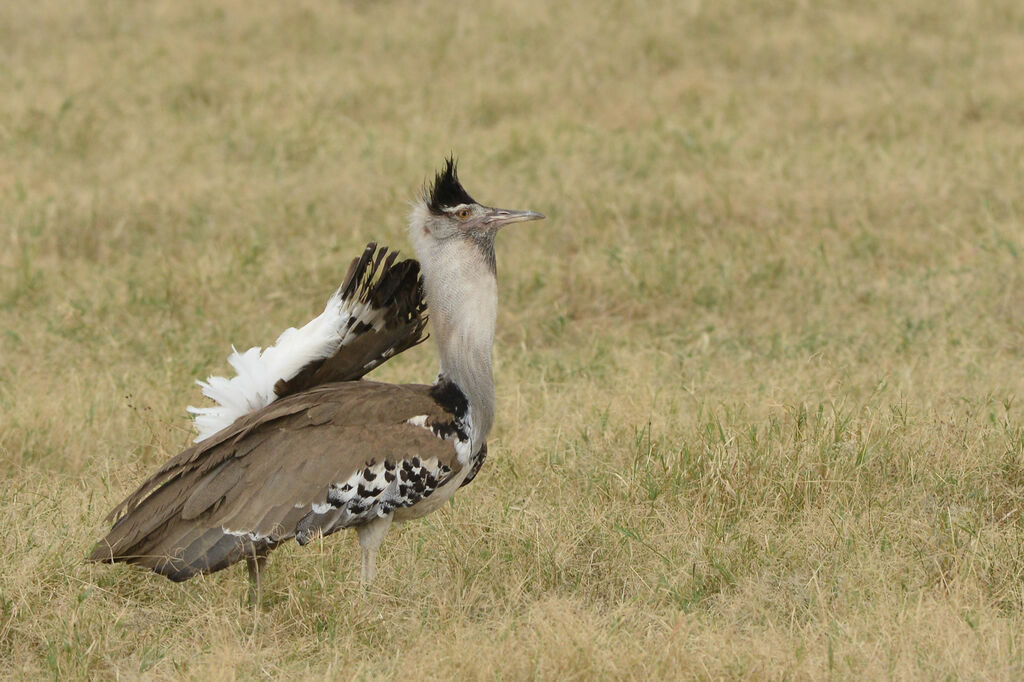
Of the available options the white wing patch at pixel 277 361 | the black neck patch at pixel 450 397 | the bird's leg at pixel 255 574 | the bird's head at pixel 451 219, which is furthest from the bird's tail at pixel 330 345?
the bird's leg at pixel 255 574

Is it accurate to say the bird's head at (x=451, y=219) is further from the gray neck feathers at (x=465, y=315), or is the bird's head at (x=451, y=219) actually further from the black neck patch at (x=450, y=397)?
the black neck patch at (x=450, y=397)

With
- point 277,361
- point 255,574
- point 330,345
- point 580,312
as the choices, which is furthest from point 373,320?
point 580,312

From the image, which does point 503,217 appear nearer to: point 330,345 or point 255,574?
point 330,345

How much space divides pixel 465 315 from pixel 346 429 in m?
0.43

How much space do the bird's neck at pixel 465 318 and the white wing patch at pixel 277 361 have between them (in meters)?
0.20

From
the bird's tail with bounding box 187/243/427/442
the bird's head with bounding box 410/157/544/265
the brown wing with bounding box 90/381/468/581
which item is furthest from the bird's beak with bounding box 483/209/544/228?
the brown wing with bounding box 90/381/468/581

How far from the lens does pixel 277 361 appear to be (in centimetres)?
367

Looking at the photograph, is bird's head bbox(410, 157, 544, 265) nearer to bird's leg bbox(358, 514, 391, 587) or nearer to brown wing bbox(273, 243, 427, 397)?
brown wing bbox(273, 243, 427, 397)

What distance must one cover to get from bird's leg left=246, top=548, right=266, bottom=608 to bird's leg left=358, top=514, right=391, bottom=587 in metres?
0.25

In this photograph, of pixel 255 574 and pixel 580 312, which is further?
pixel 580 312

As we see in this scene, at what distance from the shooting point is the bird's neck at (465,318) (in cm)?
361

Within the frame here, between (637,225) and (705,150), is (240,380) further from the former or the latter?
(705,150)

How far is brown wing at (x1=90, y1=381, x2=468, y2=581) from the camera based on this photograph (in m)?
3.37

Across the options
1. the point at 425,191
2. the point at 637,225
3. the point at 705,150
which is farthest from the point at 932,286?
the point at 425,191
